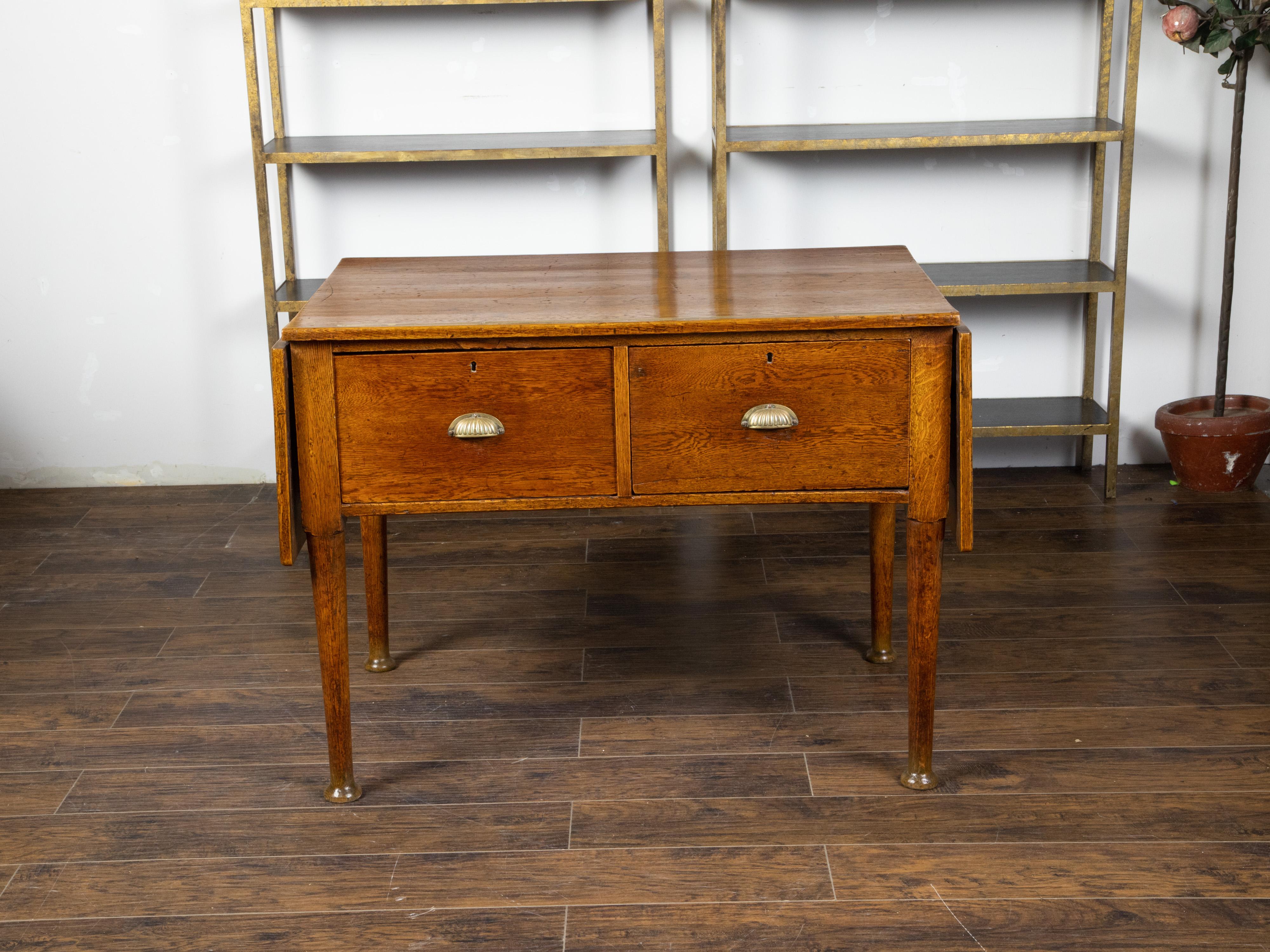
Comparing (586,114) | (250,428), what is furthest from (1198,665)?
(250,428)

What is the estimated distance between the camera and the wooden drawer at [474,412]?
223 centimetres

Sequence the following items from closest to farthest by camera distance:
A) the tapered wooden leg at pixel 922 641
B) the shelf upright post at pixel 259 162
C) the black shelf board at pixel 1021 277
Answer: the tapered wooden leg at pixel 922 641 < the shelf upright post at pixel 259 162 < the black shelf board at pixel 1021 277

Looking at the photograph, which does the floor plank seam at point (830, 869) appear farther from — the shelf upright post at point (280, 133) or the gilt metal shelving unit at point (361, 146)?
the shelf upright post at point (280, 133)

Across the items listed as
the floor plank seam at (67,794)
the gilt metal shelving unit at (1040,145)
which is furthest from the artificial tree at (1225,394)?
the floor plank seam at (67,794)

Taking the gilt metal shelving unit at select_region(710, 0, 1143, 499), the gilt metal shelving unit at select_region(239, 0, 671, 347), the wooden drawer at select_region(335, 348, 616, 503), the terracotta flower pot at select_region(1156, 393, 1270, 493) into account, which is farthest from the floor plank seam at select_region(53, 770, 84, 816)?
the terracotta flower pot at select_region(1156, 393, 1270, 493)

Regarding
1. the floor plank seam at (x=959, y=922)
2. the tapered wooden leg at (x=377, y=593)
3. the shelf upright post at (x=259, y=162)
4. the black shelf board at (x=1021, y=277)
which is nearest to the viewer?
the floor plank seam at (x=959, y=922)

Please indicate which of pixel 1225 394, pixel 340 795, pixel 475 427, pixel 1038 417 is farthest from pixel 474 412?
pixel 1225 394

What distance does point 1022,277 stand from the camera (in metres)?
3.82

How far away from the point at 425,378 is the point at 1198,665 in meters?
1.78

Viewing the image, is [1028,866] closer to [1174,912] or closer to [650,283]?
[1174,912]

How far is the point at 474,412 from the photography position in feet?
7.39

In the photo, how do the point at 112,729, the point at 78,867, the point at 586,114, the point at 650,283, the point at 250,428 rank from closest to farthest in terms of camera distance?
the point at 78,867
the point at 650,283
the point at 112,729
the point at 586,114
the point at 250,428

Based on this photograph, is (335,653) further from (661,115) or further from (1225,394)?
(1225,394)

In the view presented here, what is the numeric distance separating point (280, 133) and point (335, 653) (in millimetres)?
1989
